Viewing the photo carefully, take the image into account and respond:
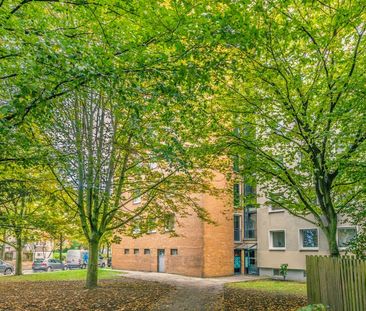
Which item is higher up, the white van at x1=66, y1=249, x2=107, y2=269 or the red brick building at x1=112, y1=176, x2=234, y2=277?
the red brick building at x1=112, y1=176, x2=234, y2=277

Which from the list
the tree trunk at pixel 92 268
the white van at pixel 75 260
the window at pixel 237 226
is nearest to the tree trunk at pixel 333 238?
A: the tree trunk at pixel 92 268

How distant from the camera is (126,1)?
681 cm

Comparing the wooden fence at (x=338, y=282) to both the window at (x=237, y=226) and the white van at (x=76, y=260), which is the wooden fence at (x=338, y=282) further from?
the white van at (x=76, y=260)

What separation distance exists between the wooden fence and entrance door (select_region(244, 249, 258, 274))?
17.1 metres

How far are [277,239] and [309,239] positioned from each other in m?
2.90

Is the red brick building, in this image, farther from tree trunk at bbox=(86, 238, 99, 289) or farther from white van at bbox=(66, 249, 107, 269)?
white van at bbox=(66, 249, 107, 269)

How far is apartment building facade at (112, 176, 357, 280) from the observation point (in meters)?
23.4

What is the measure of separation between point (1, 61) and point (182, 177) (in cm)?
1001

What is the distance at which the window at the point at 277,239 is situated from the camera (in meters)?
25.1

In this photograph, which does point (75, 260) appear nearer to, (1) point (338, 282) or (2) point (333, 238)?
(2) point (333, 238)

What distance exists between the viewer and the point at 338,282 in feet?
30.9

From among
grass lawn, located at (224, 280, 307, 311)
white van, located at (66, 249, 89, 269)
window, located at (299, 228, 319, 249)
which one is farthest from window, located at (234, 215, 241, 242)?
white van, located at (66, 249, 89, 269)

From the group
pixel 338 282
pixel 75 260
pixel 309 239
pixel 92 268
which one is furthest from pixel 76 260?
pixel 338 282

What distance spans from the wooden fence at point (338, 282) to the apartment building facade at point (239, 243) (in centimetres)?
1109
